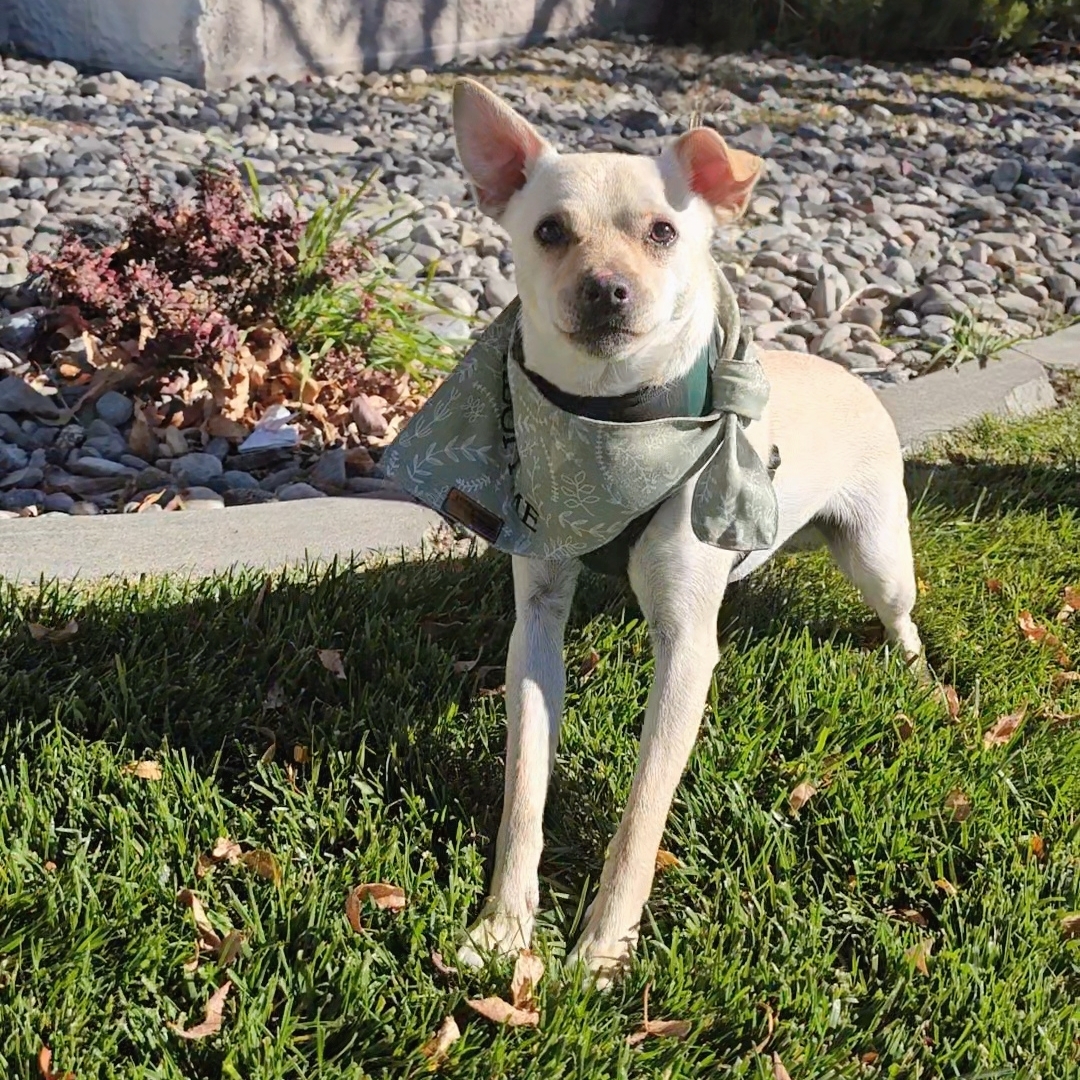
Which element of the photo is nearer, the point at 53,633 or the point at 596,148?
the point at 53,633

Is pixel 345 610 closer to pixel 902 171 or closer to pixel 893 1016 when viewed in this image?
pixel 893 1016

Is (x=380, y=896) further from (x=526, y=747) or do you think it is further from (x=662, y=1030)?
(x=662, y=1030)

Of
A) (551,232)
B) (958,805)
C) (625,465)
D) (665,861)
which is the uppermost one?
(551,232)

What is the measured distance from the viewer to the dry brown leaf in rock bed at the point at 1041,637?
3305mm

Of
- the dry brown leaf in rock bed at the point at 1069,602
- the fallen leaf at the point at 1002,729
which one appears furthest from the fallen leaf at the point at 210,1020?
the dry brown leaf in rock bed at the point at 1069,602

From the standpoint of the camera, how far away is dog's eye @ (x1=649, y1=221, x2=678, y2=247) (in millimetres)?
2396

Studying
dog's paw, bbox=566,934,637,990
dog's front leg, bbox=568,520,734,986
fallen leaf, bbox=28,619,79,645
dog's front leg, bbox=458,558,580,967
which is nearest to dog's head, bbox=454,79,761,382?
dog's front leg, bbox=568,520,734,986

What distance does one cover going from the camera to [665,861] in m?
2.54

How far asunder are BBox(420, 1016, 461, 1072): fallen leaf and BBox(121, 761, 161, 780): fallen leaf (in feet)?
2.62

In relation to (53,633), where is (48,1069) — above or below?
above

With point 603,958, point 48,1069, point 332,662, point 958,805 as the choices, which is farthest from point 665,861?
point 48,1069

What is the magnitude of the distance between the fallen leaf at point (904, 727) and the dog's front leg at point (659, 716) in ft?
1.90

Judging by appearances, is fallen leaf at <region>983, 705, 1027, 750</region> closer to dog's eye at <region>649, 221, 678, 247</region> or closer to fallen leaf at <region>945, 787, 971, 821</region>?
fallen leaf at <region>945, 787, 971, 821</region>

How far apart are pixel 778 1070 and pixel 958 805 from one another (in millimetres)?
789
